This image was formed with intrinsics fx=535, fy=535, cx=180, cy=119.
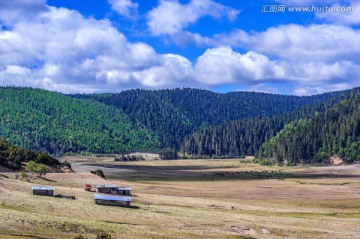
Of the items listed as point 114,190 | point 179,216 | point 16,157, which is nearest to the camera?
point 179,216

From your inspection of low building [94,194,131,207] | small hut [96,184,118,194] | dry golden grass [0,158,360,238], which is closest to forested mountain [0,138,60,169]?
dry golden grass [0,158,360,238]

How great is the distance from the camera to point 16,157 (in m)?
115

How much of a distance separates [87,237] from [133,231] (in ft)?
23.0

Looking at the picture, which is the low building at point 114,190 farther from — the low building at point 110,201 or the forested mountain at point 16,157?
the forested mountain at point 16,157

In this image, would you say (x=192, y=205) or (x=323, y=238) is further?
(x=192, y=205)

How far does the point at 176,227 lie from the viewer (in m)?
59.9

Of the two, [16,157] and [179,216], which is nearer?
[179,216]

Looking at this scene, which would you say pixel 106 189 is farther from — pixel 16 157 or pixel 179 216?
pixel 16 157

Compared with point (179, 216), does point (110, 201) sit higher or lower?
higher

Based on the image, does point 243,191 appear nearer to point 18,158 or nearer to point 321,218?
point 321,218

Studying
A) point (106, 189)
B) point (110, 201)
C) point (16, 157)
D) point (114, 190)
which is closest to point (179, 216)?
point (110, 201)

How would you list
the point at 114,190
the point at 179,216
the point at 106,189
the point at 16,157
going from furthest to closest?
the point at 16,157 < the point at 106,189 < the point at 114,190 < the point at 179,216

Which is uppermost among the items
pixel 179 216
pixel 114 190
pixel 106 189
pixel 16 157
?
pixel 16 157

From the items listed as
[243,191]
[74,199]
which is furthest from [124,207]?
[243,191]
